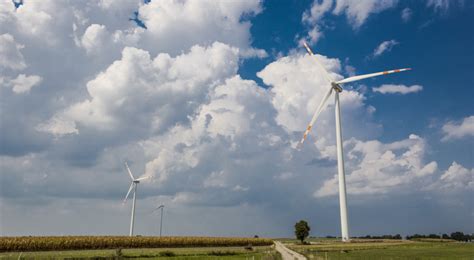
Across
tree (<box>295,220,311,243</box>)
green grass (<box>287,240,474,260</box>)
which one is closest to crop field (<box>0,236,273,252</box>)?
green grass (<box>287,240,474,260</box>)

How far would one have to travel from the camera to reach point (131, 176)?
177 metres

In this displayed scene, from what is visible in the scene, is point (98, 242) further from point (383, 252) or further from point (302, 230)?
point (302, 230)

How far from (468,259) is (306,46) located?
82387mm

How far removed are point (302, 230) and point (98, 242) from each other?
95.9 m

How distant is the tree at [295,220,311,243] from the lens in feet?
565

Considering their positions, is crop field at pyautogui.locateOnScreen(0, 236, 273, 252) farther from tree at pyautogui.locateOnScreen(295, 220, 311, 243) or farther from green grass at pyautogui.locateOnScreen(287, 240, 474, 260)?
tree at pyautogui.locateOnScreen(295, 220, 311, 243)

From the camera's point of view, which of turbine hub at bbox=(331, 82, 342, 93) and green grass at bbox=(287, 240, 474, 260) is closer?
green grass at bbox=(287, 240, 474, 260)

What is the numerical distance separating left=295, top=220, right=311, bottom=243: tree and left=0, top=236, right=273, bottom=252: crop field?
45.0 metres

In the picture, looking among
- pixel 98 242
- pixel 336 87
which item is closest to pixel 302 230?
pixel 336 87

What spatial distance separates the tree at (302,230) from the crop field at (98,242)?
45.0 m

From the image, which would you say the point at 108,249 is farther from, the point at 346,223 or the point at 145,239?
the point at 346,223

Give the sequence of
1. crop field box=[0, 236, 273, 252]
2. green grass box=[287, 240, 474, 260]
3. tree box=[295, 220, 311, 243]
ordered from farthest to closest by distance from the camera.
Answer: tree box=[295, 220, 311, 243] → crop field box=[0, 236, 273, 252] → green grass box=[287, 240, 474, 260]

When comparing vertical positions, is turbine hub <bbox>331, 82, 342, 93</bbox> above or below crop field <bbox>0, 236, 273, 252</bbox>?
above

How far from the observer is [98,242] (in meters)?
98.9
